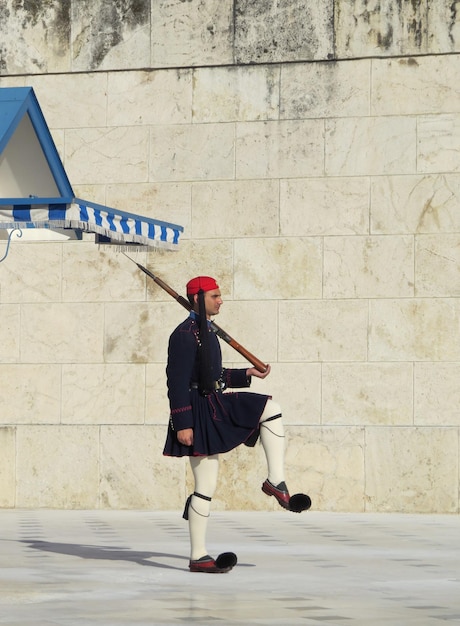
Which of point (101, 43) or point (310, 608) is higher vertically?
point (101, 43)

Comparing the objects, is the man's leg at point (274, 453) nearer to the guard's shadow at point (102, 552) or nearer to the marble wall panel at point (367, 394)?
the guard's shadow at point (102, 552)

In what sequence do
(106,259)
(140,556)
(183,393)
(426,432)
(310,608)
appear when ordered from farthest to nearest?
(106,259) → (426,432) → (140,556) → (183,393) → (310,608)

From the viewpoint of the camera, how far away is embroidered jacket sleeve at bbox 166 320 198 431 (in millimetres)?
10047

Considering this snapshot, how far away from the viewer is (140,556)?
11.0m

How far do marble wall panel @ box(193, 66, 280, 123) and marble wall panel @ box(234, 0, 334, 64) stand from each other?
0.58ft

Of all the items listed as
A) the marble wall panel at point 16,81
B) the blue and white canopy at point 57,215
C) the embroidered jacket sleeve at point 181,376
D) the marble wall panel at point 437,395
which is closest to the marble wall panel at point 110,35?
the marble wall panel at point 16,81

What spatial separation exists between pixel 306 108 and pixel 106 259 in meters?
2.89

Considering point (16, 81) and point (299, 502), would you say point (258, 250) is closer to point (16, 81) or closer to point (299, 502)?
point (16, 81)

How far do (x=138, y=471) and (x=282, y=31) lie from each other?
5.31 metres

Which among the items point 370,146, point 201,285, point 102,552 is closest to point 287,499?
point 201,285

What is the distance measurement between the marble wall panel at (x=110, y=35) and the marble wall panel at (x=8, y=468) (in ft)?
14.7

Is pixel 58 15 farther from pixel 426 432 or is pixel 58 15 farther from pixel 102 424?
pixel 426 432

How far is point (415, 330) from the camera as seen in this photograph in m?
15.6

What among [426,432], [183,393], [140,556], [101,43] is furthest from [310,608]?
[101,43]
